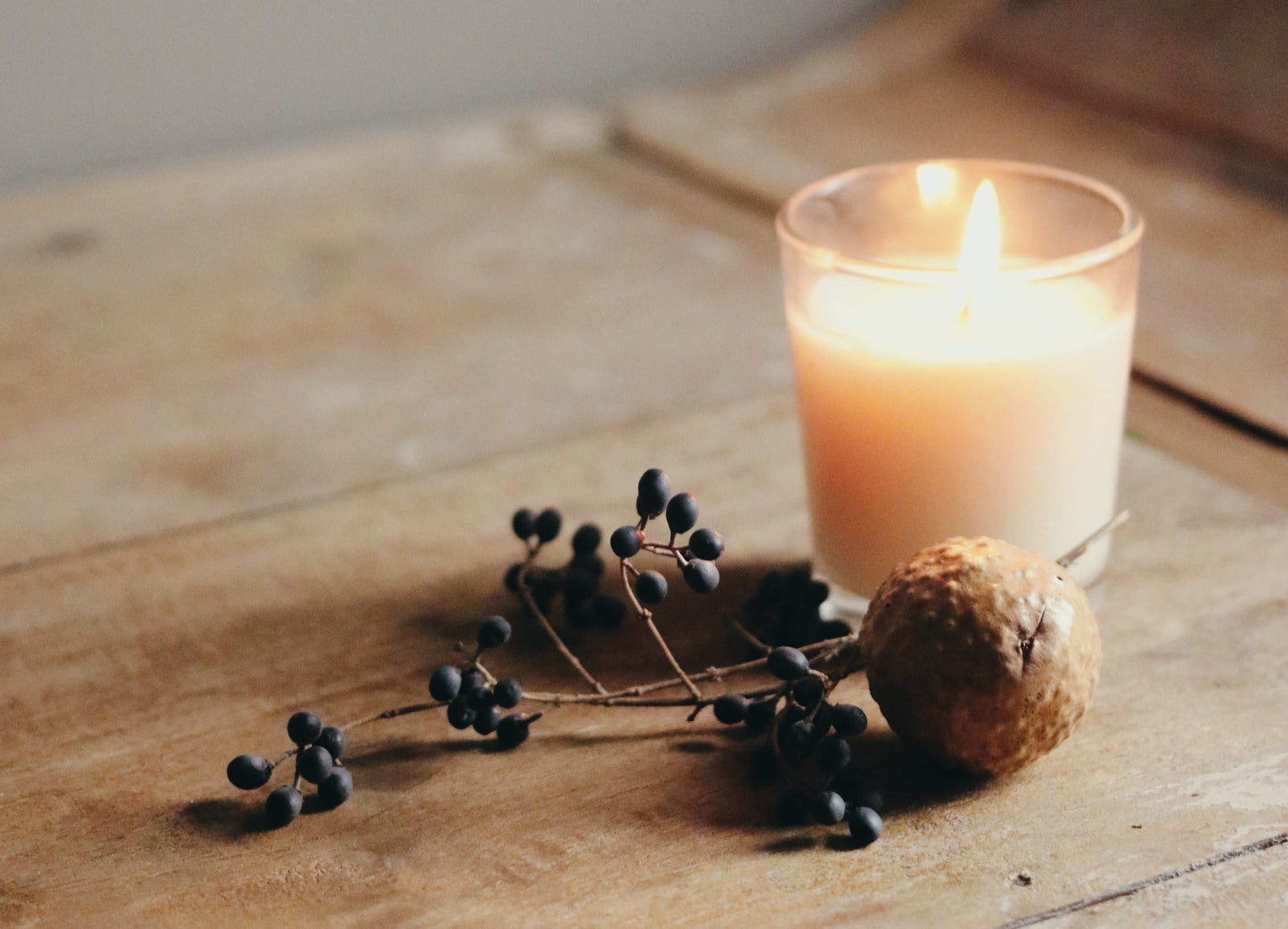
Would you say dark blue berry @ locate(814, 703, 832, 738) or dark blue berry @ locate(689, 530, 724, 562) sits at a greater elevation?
dark blue berry @ locate(689, 530, 724, 562)

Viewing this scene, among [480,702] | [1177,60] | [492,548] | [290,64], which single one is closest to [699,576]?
[480,702]

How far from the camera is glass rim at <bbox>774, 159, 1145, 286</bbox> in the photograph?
58 cm

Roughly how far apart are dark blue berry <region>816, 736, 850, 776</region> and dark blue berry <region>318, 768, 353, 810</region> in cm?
21

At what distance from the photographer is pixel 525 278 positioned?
50.6 inches

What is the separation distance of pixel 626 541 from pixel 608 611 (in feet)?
0.36

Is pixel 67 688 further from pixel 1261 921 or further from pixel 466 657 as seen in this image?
pixel 1261 921

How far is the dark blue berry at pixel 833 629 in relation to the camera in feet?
→ 2.16

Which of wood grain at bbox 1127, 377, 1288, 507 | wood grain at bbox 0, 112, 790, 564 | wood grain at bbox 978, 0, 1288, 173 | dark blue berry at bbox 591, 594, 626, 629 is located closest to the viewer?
dark blue berry at bbox 591, 594, 626, 629

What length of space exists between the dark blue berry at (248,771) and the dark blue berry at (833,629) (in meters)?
0.27

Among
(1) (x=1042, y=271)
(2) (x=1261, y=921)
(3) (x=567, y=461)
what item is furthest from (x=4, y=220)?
(2) (x=1261, y=921)

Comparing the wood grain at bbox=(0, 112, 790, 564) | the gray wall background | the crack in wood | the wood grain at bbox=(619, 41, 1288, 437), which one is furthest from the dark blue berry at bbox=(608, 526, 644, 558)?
the gray wall background

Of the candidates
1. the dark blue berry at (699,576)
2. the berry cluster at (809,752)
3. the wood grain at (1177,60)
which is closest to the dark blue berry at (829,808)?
the berry cluster at (809,752)

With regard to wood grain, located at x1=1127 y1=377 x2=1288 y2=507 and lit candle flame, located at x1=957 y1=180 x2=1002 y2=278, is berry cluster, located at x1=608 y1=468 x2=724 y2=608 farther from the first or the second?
wood grain, located at x1=1127 y1=377 x2=1288 y2=507

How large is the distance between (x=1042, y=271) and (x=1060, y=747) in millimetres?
211
